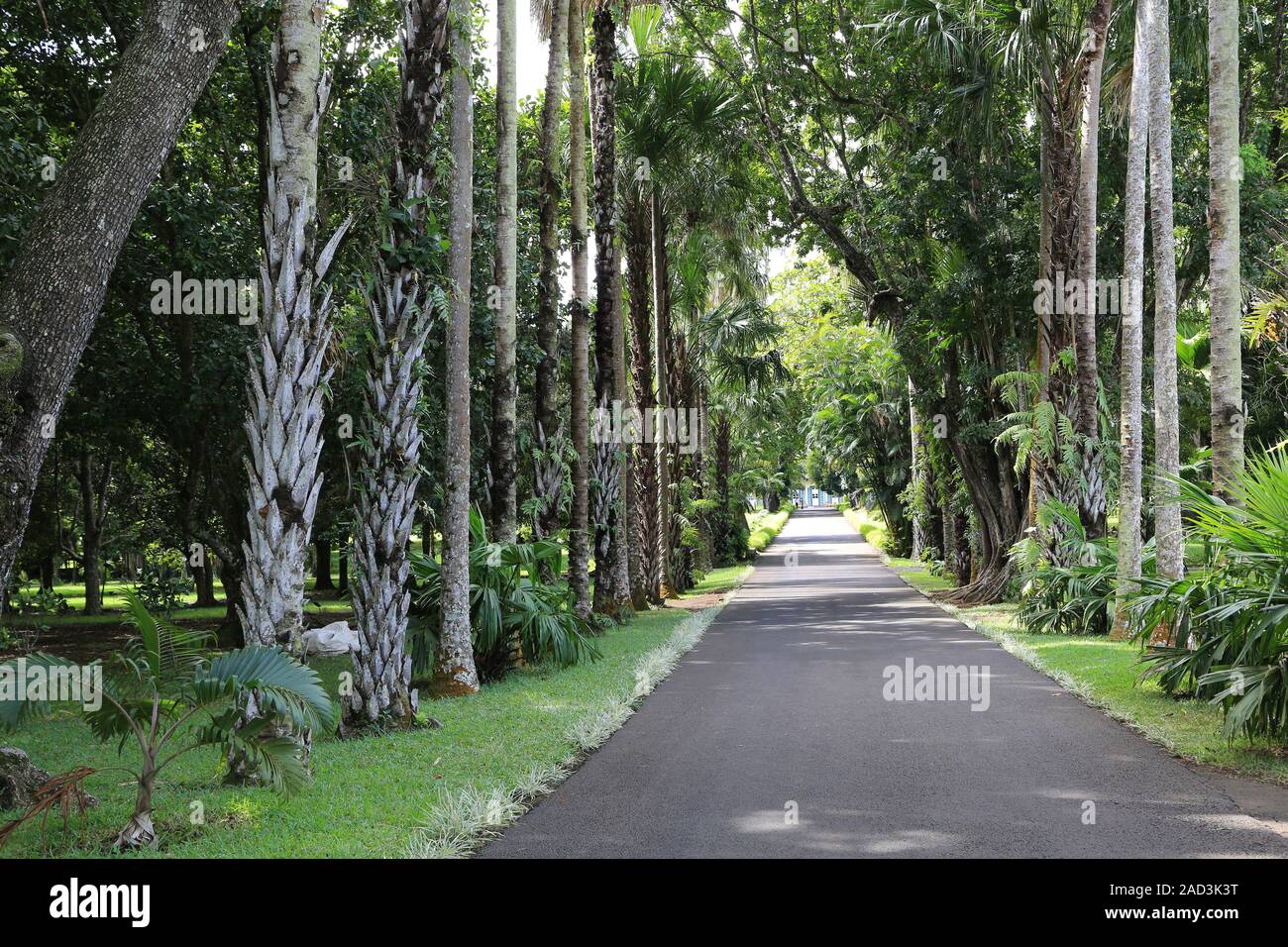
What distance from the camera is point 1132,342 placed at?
1378 cm

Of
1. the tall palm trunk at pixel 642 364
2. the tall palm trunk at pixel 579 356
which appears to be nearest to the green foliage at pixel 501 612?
the tall palm trunk at pixel 579 356

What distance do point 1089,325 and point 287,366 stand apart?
1407cm

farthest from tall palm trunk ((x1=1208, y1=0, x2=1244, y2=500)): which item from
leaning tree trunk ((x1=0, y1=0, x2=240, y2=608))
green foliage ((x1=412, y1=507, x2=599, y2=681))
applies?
leaning tree trunk ((x1=0, y1=0, x2=240, y2=608))

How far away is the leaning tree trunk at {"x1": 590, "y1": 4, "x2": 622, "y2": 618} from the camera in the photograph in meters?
18.7

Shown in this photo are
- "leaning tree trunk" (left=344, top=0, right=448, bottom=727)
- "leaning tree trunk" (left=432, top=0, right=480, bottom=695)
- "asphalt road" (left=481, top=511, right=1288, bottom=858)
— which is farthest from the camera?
"leaning tree trunk" (left=432, top=0, right=480, bottom=695)

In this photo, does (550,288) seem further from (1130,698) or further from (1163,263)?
(1130,698)

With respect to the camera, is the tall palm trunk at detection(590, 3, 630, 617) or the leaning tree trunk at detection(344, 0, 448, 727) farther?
the tall palm trunk at detection(590, 3, 630, 617)

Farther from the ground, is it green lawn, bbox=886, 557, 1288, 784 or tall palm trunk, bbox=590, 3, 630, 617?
tall palm trunk, bbox=590, 3, 630, 617

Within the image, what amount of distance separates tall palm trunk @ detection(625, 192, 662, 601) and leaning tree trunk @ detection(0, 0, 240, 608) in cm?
1522

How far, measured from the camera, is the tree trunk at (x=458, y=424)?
35.4 feet

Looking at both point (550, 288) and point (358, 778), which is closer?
point (358, 778)

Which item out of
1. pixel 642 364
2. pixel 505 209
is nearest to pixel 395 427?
pixel 505 209

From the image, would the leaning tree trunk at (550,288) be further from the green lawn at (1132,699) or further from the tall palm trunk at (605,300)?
the green lawn at (1132,699)

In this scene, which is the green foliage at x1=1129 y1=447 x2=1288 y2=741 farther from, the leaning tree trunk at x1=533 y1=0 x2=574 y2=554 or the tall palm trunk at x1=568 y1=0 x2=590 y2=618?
the tall palm trunk at x1=568 y1=0 x2=590 y2=618
